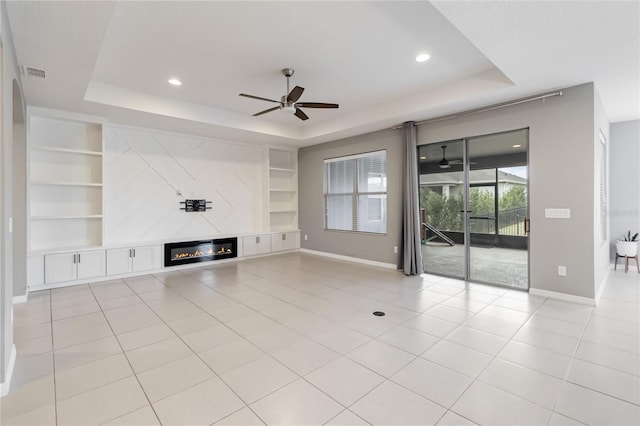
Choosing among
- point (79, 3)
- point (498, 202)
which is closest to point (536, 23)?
point (498, 202)

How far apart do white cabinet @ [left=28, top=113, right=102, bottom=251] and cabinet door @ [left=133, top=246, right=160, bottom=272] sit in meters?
0.64

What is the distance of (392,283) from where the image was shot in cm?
492

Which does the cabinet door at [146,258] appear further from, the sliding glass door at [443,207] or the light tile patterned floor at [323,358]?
the sliding glass door at [443,207]

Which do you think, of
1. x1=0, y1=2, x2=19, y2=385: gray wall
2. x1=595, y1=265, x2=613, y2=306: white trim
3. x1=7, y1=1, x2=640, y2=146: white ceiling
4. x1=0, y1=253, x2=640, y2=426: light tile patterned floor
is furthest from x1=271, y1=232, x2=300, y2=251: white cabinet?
x1=595, y1=265, x2=613, y2=306: white trim

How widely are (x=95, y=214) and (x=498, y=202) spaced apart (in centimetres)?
668

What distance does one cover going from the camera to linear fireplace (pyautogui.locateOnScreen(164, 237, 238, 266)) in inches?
229

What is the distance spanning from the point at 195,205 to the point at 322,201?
112 inches

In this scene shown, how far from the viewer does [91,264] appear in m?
4.90

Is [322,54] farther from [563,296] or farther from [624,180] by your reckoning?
[624,180]

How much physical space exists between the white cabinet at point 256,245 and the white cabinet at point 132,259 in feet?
5.83

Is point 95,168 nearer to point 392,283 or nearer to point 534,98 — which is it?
point 392,283

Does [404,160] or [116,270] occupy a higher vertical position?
[404,160]

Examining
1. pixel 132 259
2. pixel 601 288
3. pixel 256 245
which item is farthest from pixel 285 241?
pixel 601 288

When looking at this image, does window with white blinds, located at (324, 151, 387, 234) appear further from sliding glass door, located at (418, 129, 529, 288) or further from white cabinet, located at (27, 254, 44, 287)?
white cabinet, located at (27, 254, 44, 287)
